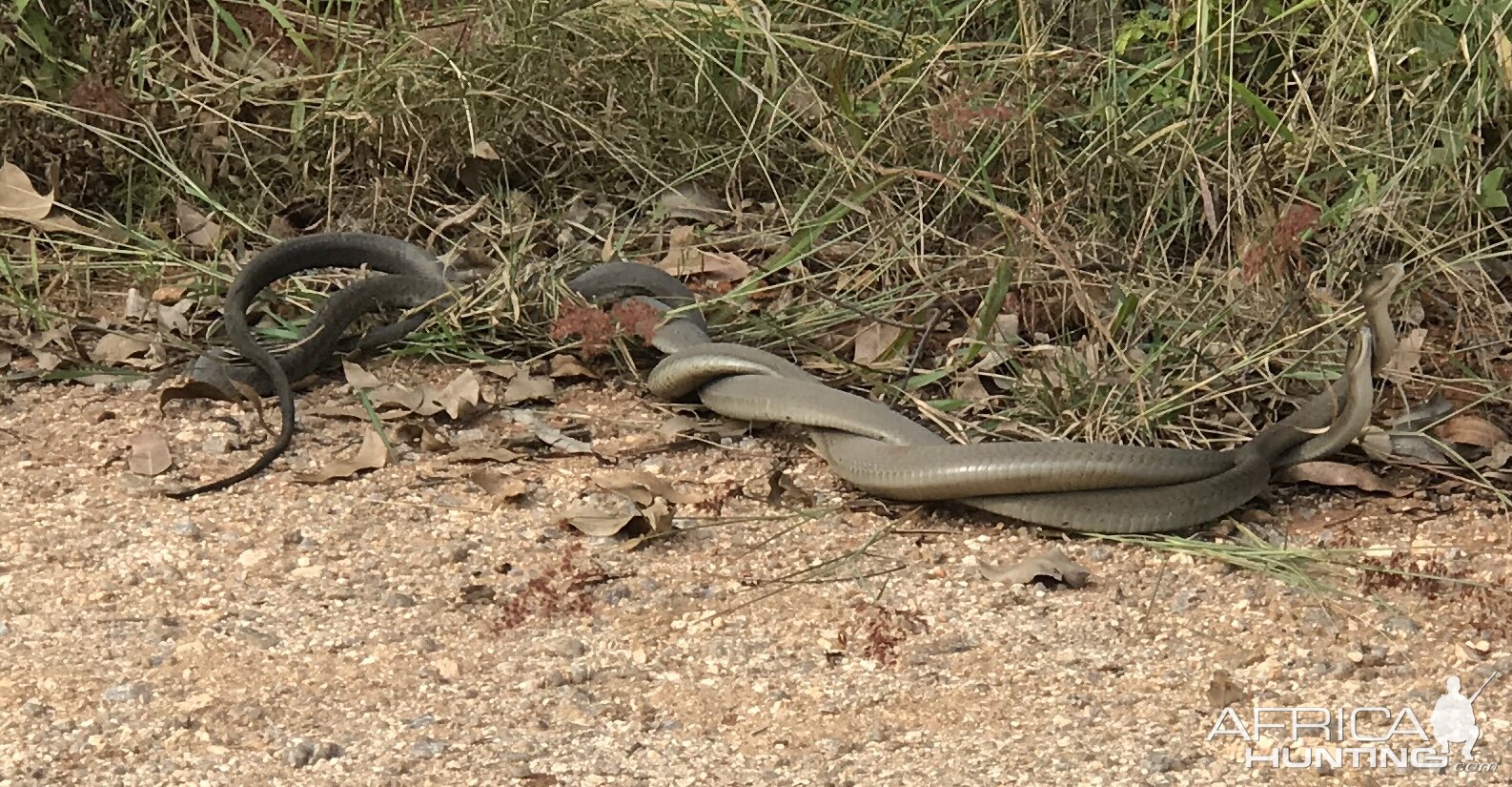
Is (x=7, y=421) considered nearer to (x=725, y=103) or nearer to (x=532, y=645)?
(x=532, y=645)

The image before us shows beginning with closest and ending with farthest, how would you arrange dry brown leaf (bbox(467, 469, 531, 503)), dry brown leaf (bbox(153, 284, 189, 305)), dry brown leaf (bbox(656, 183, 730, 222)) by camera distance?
1. dry brown leaf (bbox(467, 469, 531, 503))
2. dry brown leaf (bbox(153, 284, 189, 305))
3. dry brown leaf (bbox(656, 183, 730, 222))

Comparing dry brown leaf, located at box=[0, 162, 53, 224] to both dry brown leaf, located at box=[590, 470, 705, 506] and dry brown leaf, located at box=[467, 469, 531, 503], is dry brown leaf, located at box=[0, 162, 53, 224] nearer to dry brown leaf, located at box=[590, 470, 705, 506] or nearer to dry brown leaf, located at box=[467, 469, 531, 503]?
dry brown leaf, located at box=[467, 469, 531, 503]

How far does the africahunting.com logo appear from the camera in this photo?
7.05 ft

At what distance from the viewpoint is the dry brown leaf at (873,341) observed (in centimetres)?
345

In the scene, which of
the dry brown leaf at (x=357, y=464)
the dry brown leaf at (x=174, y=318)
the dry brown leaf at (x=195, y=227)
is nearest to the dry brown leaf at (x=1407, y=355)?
the dry brown leaf at (x=357, y=464)

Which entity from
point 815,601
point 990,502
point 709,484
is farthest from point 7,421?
point 990,502

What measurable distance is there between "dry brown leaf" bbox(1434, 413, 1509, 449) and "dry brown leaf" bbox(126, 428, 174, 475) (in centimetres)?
234

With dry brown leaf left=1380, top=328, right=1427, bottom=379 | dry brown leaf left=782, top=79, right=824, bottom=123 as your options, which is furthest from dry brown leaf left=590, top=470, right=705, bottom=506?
dry brown leaf left=1380, top=328, right=1427, bottom=379

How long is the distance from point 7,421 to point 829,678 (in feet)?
5.89

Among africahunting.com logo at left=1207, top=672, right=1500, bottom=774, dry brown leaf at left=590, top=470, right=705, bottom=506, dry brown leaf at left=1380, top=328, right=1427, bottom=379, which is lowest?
dry brown leaf at left=590, top=470, right=705, bottom=506

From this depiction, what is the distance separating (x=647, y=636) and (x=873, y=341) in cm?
117

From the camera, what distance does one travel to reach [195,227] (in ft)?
13.1

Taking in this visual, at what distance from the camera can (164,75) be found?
167 inches

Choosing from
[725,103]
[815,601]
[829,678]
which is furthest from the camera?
[725,103]
